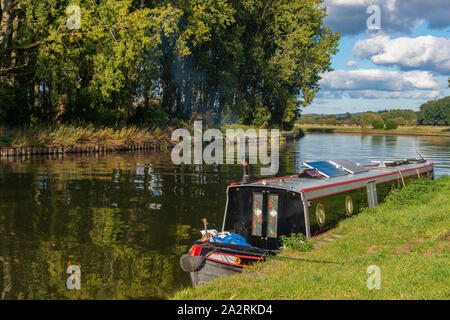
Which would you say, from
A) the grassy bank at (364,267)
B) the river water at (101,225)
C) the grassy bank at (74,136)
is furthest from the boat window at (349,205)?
the grassy bank at (74,136)

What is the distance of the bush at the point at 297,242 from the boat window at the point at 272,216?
30cm

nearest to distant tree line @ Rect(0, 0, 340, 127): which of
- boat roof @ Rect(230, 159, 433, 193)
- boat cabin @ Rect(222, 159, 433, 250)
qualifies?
boat roof @ Rect(230, 159, 433, 193)

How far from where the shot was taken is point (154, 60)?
42.2 m

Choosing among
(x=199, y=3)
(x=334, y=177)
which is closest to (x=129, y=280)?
(x=334, y=177)

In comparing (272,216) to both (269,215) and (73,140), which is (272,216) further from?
(73,140)

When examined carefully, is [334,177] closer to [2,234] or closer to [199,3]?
[2,234]

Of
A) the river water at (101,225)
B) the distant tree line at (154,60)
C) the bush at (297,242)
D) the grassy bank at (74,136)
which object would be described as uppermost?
the distant tree line at (154,60)

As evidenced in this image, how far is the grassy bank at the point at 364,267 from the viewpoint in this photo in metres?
7.37

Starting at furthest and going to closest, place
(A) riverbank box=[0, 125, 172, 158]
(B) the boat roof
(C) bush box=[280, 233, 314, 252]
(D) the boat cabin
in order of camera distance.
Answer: (A) riverbank box=[0, 125, 172, 158] → (B) the boat roof → (D) the boat cabin → (C) bush box=[280, 233, 314, 252]

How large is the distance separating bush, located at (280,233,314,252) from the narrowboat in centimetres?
26

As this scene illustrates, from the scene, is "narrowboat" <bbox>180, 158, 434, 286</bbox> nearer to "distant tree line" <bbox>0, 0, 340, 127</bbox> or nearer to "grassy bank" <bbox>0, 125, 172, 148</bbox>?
"distant tree line" <bbox>0, 0, 340, 127</bbox>

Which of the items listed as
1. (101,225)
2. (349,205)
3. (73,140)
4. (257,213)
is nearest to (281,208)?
(257,213)

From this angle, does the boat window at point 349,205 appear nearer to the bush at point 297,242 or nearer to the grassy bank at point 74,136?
the bush at point 297,242

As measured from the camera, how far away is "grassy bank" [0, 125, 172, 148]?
1330 inches
